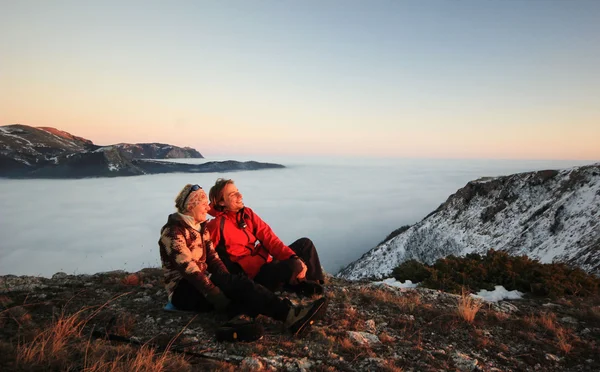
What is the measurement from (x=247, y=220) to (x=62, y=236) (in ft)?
642

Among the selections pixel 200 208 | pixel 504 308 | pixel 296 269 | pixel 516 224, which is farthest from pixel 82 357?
pixel 516 224

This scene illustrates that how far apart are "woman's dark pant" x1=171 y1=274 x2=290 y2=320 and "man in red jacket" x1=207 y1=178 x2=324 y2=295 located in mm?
700

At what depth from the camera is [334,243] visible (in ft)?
485

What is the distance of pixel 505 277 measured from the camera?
9.34 m

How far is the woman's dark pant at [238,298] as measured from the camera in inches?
159

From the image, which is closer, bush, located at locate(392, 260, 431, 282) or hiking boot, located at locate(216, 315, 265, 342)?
hiking boot, located at locate(216, 315, 265, 342)

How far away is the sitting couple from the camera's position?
162 inches

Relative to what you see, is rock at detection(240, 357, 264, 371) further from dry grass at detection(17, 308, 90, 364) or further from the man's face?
the man's face

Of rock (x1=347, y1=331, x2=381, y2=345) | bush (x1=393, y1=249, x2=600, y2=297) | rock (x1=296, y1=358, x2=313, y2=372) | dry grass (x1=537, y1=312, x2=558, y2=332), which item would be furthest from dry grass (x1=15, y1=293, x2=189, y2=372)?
bush (x1=393, y1=249, x2=600, y2=297)

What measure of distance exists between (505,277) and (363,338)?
23.8 feet

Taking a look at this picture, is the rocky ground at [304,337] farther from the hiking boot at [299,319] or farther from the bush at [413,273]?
the bush at [413,273]

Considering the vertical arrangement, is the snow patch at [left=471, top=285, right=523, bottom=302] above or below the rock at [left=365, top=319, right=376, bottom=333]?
below

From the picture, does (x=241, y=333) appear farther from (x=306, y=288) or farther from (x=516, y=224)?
(x=516, y=224)

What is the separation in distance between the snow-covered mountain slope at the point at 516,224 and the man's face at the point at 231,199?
1719 cm
